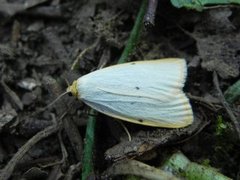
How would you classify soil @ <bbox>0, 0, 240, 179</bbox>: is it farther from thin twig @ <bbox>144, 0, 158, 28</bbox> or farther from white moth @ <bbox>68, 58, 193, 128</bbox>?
thin twig @ <bbox>144, 0, 158, 28</bbox>

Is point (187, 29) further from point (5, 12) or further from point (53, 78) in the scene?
point (5, 12)

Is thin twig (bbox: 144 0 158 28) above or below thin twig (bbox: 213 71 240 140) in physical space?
above

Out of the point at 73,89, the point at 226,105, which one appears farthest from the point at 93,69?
the point at 226,105

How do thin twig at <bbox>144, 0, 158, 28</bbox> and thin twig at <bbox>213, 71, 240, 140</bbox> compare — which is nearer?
thin twig at <bbox>213, 71, 240, 140</bbox>

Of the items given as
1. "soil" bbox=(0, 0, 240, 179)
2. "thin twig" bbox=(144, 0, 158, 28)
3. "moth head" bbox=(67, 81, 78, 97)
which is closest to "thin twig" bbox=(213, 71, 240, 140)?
"soil" bbox=(0, 0, 240, 179)

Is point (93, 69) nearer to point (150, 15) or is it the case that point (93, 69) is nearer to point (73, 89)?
point (73, 89)

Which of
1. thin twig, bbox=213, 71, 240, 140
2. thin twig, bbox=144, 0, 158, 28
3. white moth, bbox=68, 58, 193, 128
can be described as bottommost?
thin twig, bbox=213, 71, 240, 140

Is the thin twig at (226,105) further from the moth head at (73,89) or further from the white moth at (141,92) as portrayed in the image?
the moth head at (73,89)
